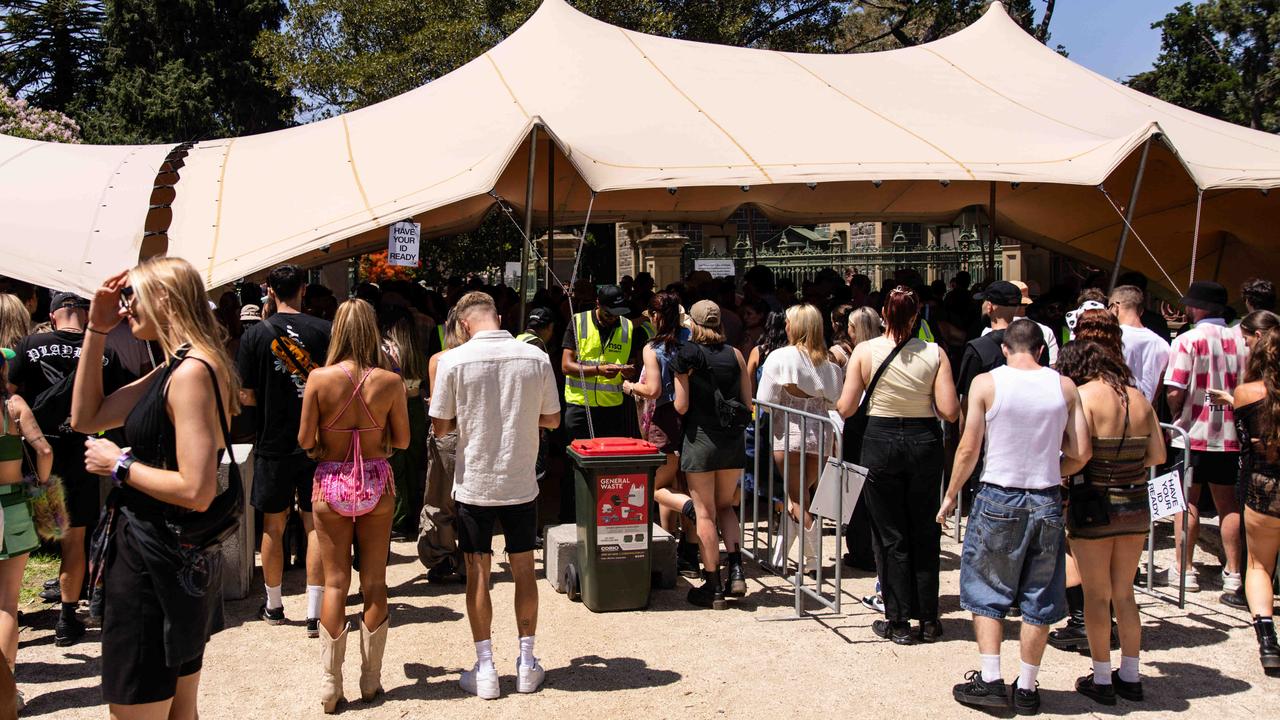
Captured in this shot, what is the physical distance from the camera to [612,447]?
618cm

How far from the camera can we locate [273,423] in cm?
573

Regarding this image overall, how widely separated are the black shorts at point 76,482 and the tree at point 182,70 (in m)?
27.2

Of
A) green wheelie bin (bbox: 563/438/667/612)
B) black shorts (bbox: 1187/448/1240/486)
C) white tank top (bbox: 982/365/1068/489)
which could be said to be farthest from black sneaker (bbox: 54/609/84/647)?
black shorts (bbox: 1187/448/1240/486)

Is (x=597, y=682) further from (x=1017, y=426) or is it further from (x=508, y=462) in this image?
(x=1017, y=426)

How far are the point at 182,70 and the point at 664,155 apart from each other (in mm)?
27619

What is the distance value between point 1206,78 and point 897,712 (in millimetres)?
36495

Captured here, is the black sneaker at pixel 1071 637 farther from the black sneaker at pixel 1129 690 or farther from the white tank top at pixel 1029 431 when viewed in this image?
the white tank top at pixel 1029 431

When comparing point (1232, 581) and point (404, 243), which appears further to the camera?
point (404, 243)

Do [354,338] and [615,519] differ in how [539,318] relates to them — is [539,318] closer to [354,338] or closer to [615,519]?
[615,519]

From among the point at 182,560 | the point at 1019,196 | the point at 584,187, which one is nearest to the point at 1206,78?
the point at 1019,196

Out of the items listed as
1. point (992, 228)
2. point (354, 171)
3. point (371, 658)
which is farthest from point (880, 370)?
point (992, 228)

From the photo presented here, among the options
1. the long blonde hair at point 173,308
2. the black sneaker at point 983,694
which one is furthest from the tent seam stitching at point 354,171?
the black sneaker at point 983,694

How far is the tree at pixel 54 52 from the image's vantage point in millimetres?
33344

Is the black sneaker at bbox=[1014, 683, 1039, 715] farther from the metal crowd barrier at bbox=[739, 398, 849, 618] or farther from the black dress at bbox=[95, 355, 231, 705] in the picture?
the black dress at bbox=[95, 355, 231, 705]
